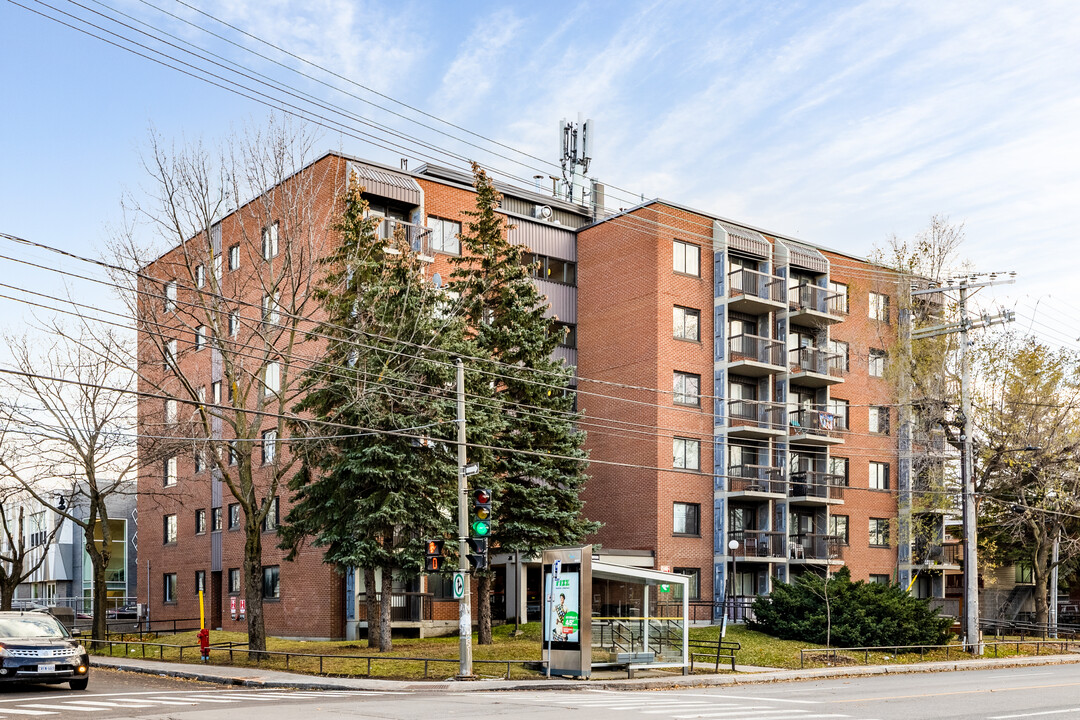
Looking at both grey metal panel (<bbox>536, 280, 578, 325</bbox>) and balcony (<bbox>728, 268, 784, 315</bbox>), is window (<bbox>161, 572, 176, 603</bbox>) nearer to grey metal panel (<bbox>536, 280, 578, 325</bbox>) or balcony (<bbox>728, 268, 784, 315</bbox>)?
grey metal panel (<bbox>536, 280, 578, 325</bbox>)

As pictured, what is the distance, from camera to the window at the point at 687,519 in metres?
43.8

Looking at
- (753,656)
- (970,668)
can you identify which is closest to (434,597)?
(753,656)

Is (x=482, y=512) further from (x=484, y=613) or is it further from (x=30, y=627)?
(x=30, y=627)

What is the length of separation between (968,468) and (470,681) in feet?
73.7

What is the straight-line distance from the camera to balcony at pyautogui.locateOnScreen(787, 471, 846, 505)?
153 feet

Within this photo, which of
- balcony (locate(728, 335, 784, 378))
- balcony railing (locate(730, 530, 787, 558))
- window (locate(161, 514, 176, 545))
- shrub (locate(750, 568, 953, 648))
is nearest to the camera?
shrub (locate(750, 568, 953, 648))

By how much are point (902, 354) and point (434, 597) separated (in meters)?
22.5

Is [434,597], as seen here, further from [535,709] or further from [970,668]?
[535,709]

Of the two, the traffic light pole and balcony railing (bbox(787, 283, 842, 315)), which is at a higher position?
balcony railing (bbox(787, 283, 842, 315))

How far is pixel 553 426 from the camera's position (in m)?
34.5

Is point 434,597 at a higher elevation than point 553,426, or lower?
lower

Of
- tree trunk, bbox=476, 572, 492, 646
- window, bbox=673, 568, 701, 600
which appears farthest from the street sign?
window, bbox=673, 568, 701, 600

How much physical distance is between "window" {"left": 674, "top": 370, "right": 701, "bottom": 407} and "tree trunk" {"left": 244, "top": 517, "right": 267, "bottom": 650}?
20.0 m

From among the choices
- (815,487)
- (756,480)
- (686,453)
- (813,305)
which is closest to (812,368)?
(813,305)
